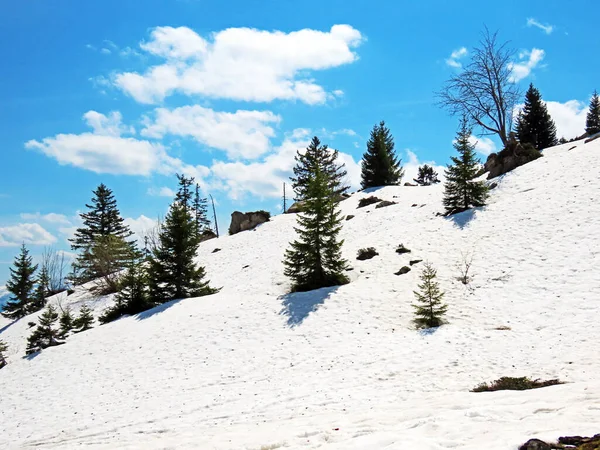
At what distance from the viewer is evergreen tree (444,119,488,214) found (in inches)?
950

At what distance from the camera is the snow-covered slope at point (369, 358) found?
720cm

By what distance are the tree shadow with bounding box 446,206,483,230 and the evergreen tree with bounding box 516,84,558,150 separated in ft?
83.7

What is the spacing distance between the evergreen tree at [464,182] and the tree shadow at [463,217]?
726 mm

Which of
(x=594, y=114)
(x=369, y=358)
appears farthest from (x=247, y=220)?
(x=594, y=114)

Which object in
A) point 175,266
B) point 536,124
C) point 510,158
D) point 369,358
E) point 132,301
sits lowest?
point 369,358

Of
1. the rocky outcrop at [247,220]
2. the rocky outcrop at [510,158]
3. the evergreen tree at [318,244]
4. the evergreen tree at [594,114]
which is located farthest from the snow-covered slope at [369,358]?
the evergreen tree at [594,114]

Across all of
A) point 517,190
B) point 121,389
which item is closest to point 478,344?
point 121,389

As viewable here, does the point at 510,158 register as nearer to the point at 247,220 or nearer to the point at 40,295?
the point at 247,220

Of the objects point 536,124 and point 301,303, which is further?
point 536,124

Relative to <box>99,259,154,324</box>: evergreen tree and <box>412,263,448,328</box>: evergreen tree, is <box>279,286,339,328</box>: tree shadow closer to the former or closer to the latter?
<box>412,263,448,328</box>: evergreen tree

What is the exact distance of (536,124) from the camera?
4391 centimetres

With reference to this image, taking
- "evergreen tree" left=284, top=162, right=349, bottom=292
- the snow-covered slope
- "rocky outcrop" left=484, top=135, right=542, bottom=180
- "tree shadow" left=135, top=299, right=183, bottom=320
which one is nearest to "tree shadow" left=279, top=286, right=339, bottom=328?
the snow-covered slope

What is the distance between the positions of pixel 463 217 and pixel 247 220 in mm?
26519

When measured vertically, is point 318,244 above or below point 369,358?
above
